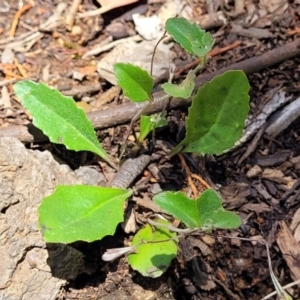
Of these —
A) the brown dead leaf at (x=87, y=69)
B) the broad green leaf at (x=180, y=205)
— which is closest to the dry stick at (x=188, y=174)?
the broad green leaf at (x=180, y=205)

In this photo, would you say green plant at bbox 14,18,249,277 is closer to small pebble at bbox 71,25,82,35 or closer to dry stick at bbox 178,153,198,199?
dry stick at bbox 178,153,198,199

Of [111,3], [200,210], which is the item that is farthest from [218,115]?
[111,3]

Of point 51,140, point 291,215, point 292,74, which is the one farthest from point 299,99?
point 51,140

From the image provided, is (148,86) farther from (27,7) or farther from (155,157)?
(27,7)

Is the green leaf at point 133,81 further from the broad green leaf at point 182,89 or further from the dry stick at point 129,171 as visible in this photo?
the dry stick at point 129,171

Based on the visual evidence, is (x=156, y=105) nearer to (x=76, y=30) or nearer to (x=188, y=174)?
(x=188, y=174)

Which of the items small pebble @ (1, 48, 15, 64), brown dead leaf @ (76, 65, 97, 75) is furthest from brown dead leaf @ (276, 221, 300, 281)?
small pebble @ (1, 48, 15, 64)
